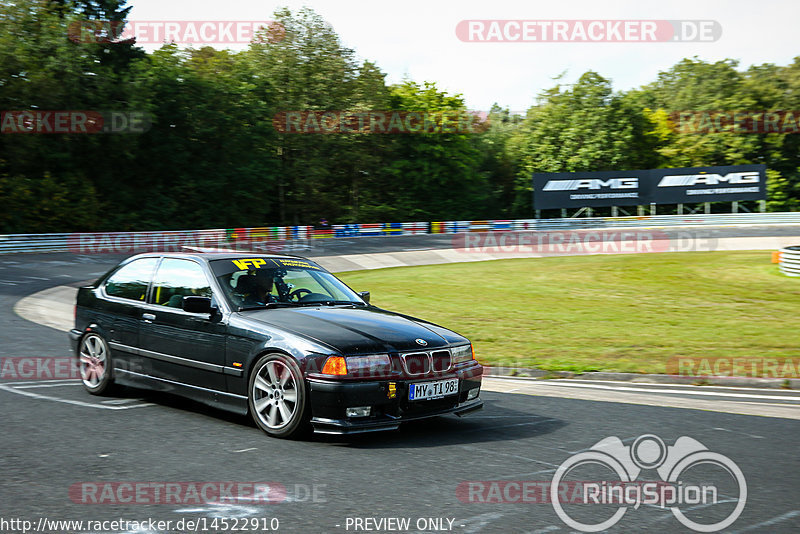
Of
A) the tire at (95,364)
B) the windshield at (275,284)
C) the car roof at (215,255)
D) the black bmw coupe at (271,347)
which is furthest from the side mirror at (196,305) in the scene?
the tire at (95,364)

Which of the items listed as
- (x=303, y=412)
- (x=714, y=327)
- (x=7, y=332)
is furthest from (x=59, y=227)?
(x=303, y=412)

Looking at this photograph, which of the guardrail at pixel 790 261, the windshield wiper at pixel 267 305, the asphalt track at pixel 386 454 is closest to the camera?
the asphalt track at pixel 386 454

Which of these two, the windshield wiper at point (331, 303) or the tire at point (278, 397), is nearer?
the tire at point (278, 397)

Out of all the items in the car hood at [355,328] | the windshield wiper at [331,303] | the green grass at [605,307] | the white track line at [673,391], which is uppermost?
the windshield wiper at [331,303]

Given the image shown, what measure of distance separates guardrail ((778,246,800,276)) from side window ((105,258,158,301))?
19.4 metres

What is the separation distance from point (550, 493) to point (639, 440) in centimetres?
169

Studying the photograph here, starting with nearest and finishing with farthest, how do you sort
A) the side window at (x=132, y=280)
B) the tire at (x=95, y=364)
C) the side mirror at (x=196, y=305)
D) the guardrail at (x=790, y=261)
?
1. the side mirror at (x=196, y=305)
2. the side window at (x=132, y=280)
3. the tire at (x=95, y=364)
4. the guardrail at (x=790, y=261)

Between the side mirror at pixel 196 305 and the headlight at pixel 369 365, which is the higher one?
the side mirror at pixel 196 305

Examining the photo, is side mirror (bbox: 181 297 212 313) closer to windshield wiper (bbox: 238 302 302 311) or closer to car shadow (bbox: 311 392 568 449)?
windshield wiper (bbox: 238 302 302 311)

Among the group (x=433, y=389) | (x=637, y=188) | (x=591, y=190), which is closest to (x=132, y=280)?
(x=433, y=389)

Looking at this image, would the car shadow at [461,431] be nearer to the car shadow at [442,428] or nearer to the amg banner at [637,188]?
the car shadow at [442,428]

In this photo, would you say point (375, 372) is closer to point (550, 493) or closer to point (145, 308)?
point (550, 493)

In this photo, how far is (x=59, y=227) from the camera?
40.8 m

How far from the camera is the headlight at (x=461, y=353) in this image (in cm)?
635
